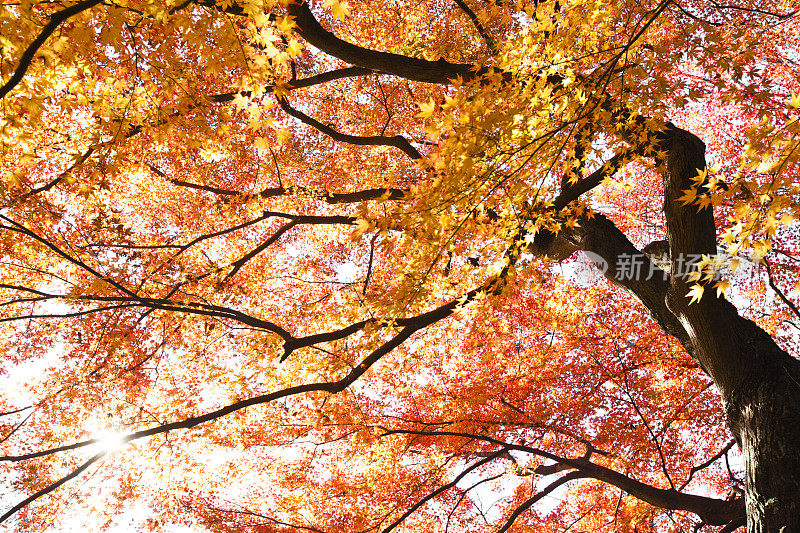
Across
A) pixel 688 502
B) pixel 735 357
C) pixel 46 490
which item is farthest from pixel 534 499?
pixel 46 490

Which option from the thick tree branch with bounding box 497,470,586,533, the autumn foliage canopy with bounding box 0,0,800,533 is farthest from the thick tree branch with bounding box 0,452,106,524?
the thick tree branch with bounding box 497,470,586,533

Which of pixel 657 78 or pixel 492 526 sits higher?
pixel 657 78

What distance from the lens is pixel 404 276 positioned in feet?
13.5

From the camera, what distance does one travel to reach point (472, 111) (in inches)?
120

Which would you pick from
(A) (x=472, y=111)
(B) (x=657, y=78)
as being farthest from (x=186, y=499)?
(B) (x=657, y=78)

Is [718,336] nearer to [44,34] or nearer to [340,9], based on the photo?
[340,9]

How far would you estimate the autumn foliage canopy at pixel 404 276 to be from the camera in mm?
3793

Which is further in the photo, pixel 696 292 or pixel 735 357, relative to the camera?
pixel 735 357

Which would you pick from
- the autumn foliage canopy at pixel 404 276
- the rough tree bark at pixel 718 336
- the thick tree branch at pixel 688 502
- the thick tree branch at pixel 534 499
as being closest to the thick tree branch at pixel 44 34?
the autumn foliage canopy at pixel 404 276

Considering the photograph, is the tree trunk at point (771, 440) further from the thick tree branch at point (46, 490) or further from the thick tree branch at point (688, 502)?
the thick tree branch at point (46, 490)

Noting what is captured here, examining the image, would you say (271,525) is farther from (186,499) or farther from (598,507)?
(598,507)

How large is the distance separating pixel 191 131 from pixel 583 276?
7.63 meters

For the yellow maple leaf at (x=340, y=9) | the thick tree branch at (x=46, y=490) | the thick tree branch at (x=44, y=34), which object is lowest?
the thick tree branch at (x=46, y=490)

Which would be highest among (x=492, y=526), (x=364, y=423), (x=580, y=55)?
(x=580, y=55)
